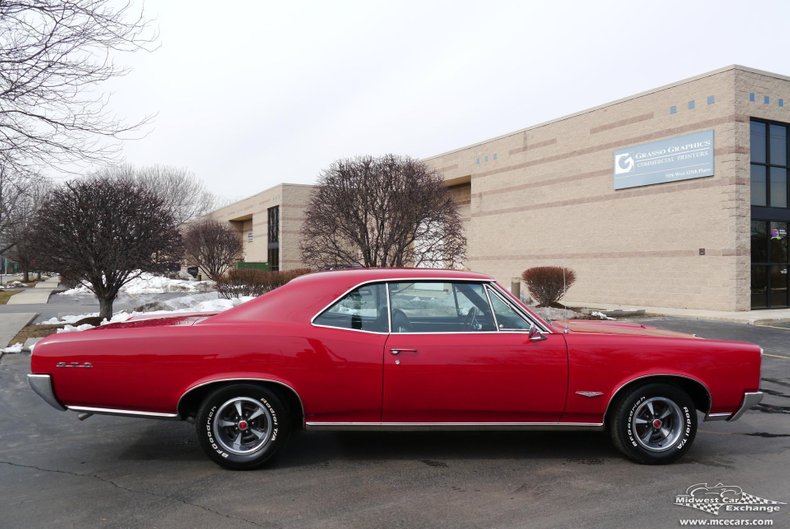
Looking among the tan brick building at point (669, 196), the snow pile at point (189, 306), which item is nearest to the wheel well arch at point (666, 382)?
the snow pile at point (189, 306)

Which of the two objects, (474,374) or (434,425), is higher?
(474,374)

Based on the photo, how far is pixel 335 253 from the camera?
19422 millimetres

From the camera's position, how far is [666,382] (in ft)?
14.7

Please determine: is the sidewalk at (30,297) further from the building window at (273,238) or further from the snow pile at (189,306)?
the building window at (273,238)

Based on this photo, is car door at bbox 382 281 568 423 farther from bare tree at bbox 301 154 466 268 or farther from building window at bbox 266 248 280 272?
building window at bbox 266 248 280 272

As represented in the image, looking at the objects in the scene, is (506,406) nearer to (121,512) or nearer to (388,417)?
(388,417)

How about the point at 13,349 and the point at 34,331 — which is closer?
the point at 13,349

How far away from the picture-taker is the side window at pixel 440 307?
4.49 metres

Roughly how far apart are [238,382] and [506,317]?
207cm

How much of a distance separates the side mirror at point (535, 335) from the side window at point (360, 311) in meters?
1.08

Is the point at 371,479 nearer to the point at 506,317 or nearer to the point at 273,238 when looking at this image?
the point at 506,317


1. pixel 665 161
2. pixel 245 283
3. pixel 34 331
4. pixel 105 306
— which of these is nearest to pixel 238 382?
pixel 34 331

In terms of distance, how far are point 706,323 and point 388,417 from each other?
49.7 ft

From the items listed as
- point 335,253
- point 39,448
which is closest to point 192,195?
point 335,253
